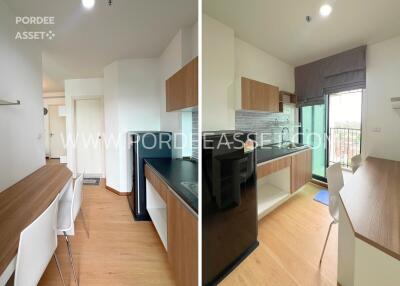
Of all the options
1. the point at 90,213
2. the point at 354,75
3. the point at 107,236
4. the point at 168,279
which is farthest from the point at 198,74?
the point at 90,213

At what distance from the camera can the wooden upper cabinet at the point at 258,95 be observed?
42 centimetres

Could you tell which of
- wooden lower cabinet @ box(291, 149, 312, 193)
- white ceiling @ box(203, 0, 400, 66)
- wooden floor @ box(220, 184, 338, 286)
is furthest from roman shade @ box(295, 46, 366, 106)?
wooden floor @ box(220, 184, 338, 286)

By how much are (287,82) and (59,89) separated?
32.8 inches

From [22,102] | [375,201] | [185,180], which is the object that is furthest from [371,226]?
[22,102]

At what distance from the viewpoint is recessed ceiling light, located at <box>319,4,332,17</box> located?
0.35 metres

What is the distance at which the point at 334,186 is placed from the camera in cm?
46

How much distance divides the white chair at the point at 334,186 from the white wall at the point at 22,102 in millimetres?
960

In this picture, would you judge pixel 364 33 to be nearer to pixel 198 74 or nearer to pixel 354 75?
pixel 354 75

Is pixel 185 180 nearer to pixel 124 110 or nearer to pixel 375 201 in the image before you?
pixel 375 201

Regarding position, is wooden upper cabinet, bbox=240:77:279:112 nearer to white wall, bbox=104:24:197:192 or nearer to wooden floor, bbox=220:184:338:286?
wooden floor, bbox=220:184:338:286

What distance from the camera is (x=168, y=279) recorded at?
3.12ft

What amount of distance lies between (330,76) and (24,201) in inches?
45.4

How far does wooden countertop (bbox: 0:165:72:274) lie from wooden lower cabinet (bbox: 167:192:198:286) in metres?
0.49

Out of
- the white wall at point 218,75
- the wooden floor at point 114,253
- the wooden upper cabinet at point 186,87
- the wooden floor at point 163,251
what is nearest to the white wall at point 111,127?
the wooden floor at point 163,251
